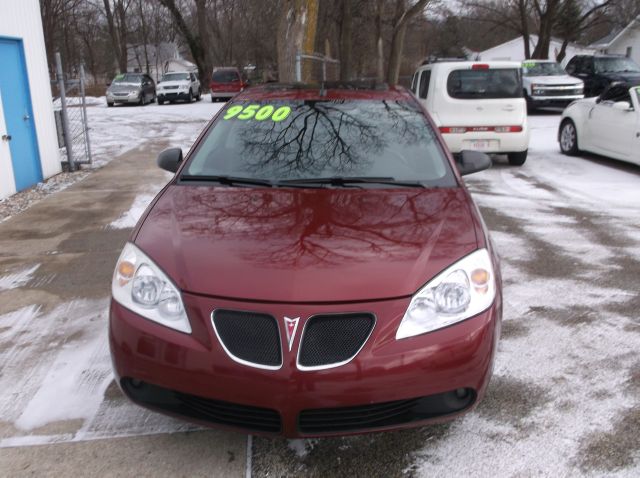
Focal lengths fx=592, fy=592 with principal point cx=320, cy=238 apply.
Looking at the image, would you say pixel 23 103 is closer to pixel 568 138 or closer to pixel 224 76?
pixel 568 138

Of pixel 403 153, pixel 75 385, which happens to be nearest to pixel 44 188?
pixel 75 385

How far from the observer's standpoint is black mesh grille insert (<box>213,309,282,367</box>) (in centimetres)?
233

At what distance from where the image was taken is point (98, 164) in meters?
11.2

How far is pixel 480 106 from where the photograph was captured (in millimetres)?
9719

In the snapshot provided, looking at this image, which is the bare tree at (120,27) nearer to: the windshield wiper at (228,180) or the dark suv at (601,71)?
the dark suv at (601,71)

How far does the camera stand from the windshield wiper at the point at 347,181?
11.2 feet

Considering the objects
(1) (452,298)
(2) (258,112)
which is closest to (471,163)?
(2) (258,112)

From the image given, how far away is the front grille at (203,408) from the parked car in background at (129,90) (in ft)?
88.6

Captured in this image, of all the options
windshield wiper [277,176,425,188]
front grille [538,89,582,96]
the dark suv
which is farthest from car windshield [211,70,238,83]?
windshield wiper [277,176,425,188]

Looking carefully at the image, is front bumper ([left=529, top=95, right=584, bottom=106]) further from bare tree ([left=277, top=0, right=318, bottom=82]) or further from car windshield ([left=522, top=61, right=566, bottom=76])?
bare tree ([left=277, top=0, right=318, bottom=82])

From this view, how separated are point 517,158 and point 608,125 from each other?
4.93ft

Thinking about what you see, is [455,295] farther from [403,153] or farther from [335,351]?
[403,153]

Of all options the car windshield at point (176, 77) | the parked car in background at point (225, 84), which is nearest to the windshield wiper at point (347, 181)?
the parked car in background at point (225, 84)

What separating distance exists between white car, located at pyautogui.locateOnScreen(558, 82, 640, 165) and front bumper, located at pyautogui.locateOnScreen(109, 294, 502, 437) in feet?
26.2
